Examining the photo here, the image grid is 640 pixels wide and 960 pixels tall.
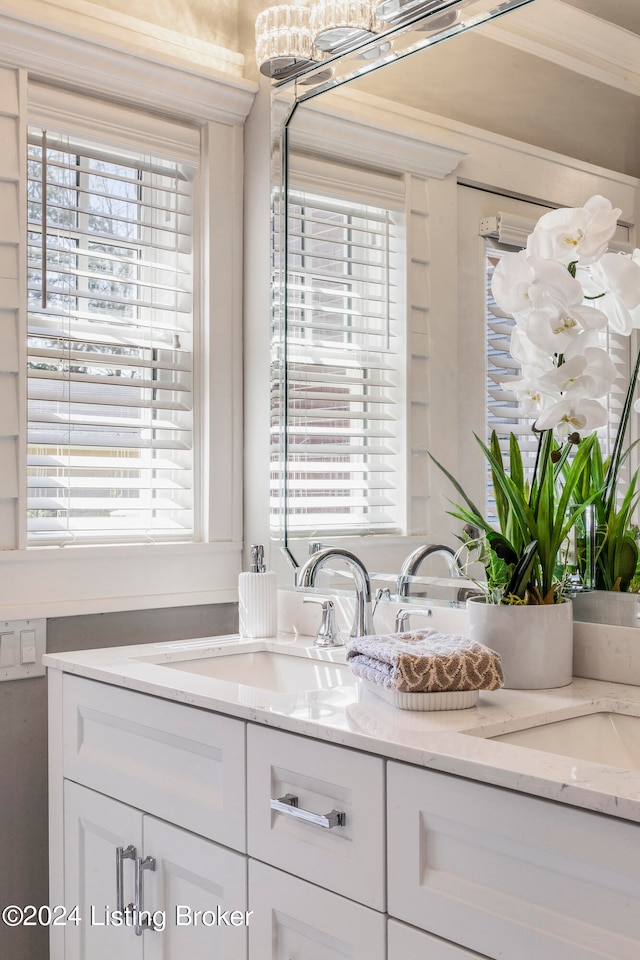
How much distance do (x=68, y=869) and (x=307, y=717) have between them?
0.74 m

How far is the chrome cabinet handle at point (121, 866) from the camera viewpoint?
1.47 metres

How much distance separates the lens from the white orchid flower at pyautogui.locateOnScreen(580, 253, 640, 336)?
1.33m

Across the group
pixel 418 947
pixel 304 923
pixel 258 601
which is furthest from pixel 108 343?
pixel 418 947

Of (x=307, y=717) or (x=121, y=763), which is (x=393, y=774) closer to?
(x=307, y=717)

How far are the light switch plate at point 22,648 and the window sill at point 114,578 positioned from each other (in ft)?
0.08

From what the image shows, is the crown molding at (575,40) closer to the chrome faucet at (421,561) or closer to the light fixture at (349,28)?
the light fixture at (349,28)

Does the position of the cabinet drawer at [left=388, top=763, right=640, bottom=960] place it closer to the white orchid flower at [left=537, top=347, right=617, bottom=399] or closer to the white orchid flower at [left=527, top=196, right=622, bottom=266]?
the white orchid flower at [left=537, top=347, right=617, bottom=399]

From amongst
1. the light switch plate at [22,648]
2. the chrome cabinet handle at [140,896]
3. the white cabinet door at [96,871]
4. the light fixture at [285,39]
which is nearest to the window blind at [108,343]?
the light switch plate at [22,648]

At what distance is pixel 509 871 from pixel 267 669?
35.3 inches

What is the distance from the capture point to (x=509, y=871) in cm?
93

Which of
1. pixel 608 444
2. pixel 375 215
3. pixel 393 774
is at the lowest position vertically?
pixel 393 774

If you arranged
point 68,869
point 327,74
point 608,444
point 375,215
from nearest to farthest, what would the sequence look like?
1. point 608,444
2. point 68,869
3. point 375,215
4. point 327,74

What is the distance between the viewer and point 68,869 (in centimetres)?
163

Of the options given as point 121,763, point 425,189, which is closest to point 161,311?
point 425,189
